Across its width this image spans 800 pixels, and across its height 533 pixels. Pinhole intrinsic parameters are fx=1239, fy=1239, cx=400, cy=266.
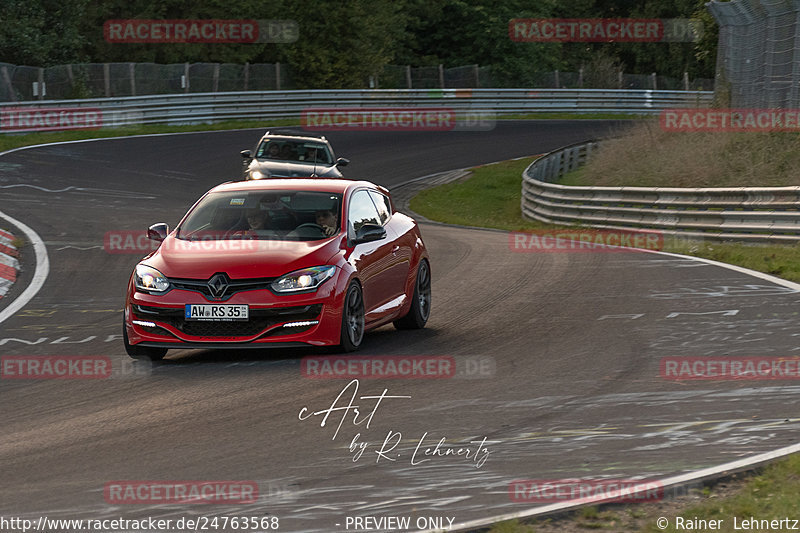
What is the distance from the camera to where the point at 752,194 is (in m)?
19.5

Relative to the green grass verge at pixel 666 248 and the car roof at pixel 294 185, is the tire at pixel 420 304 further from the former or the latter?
the green grass verge at pixel 666 248

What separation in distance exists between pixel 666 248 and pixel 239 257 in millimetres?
11228

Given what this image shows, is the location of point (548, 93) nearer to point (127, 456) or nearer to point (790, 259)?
point (790, 259)

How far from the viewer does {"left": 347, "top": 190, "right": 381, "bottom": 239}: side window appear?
11047 mm

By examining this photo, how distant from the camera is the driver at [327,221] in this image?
10820 mm

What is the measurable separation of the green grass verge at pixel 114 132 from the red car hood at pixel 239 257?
24148mm

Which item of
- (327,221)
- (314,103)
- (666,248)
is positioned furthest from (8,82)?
(327,221)

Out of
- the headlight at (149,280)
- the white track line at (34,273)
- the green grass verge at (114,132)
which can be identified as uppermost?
the headlight at (149,280)

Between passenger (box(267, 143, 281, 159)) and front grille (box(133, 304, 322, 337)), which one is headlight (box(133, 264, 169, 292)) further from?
passenger (box(267, 143, 281, 159))

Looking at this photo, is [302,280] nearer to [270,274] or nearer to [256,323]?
[270,274]

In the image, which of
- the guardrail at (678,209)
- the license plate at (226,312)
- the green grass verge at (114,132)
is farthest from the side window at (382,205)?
the green grass verge at (114,132)

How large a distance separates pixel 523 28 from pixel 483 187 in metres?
30.8

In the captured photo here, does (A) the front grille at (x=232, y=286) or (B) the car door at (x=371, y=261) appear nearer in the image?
(A) the front grille at (x=232, y=286)

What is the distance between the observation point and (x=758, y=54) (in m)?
26.9
